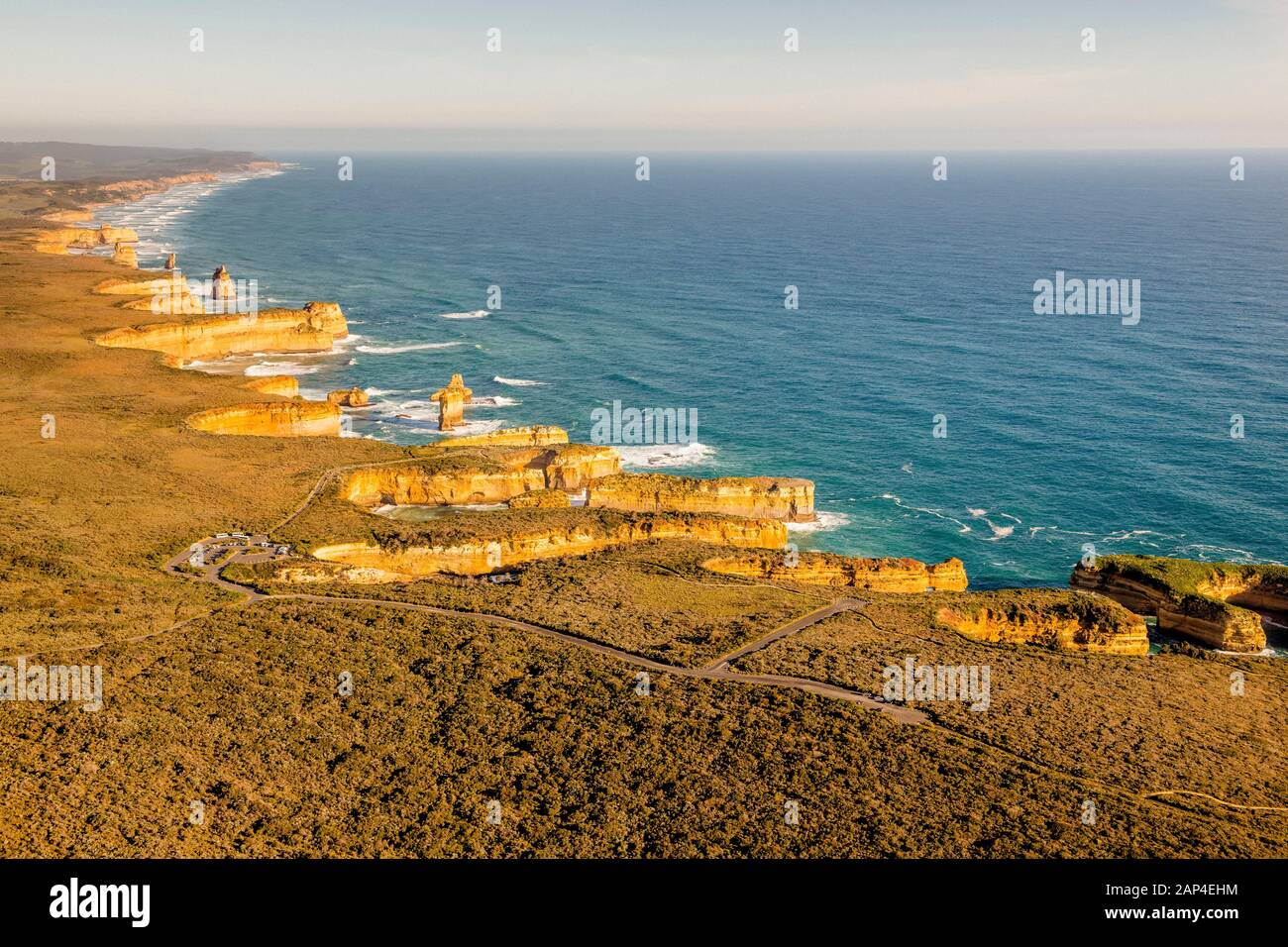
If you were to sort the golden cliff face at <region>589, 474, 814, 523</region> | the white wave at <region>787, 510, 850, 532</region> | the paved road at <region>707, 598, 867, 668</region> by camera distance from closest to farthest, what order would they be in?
the paved road at <region>707, 598, 867, 668</region> → the white wave at <region>787, 510, 850, 532</region> → the golden cliff face at <region>589, 474, 814, 523</region>

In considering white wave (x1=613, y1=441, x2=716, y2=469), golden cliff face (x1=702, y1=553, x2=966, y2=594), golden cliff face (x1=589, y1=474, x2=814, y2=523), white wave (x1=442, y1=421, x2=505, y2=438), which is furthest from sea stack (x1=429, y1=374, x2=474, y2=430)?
golden cliff face (x1=702, y1=553, x2=966, y2=594)

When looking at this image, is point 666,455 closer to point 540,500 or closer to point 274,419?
point 540,500

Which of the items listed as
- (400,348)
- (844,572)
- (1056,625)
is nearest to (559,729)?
(844,572)

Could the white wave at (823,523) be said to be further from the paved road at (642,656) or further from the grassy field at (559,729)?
the paved road at (642,656)

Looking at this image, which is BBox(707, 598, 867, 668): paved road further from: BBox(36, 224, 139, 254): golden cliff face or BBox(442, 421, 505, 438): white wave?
BBox(36, 224, 139, 254): golden cliff face

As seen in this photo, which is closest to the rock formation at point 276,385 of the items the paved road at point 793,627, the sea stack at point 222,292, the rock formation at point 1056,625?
the sea stack at point 222,292
